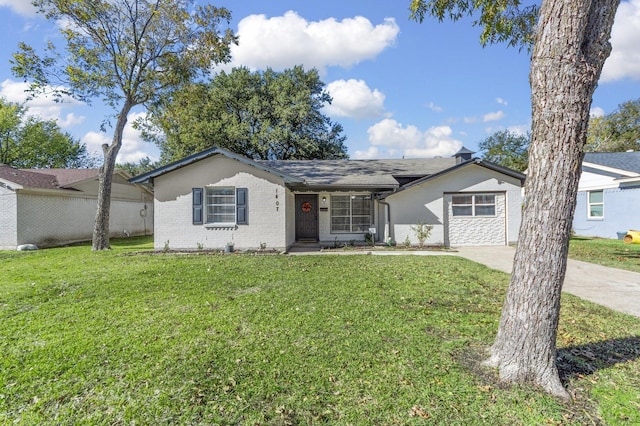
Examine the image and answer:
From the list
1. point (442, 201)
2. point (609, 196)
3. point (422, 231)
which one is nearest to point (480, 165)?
point (442, 201)

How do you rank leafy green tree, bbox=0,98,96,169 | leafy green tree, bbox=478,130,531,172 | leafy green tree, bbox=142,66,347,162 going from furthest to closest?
leafy green tree, bbox=478,130,531,172, leafy green tree, bbox=0,98,96,169, leafy green tree, bbox=142,66,347,162

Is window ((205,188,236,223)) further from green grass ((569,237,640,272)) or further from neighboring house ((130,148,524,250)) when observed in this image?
green grass ((569,237,640,272))

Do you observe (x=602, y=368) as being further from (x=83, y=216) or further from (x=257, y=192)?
(x=83, y=216)

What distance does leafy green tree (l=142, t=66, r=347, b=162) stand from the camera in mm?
24766

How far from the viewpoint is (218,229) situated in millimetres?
11898

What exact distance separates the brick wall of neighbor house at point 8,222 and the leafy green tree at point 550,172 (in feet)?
59.6

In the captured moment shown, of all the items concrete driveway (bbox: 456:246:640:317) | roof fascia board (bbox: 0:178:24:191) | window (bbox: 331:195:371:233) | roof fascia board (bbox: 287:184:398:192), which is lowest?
concrete driveway (bbox: 456:246:640:317)

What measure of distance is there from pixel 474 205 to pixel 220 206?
33.4 feet

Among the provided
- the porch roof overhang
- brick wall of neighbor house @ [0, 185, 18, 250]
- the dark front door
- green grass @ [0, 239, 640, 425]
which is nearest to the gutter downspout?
the porch roof overhang

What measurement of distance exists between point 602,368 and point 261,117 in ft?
85.0

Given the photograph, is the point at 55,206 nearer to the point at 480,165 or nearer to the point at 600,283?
the point at 480,165

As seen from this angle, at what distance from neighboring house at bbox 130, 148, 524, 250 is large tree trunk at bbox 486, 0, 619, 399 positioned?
9.04 metres

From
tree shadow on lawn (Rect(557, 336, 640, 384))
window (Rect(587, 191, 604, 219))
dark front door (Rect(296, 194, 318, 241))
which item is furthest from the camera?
window (Rect(587, 191, 604, 219))

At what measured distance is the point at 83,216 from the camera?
17.2 m
